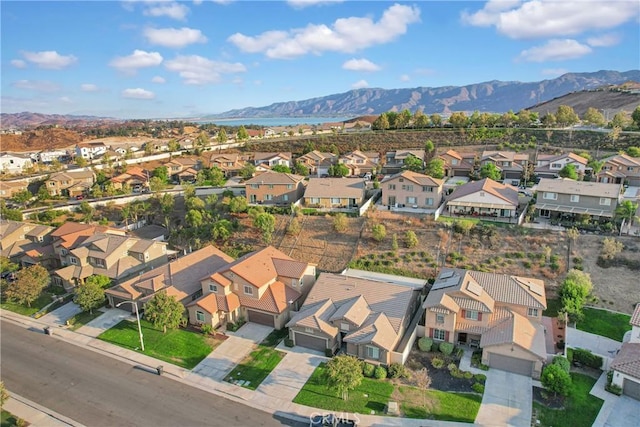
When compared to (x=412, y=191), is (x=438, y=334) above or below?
below

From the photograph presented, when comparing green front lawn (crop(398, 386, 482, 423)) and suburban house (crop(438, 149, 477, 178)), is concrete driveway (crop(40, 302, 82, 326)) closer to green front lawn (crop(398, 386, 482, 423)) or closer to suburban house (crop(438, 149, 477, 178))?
green front lawn (crop(398, 386, 482, 423))

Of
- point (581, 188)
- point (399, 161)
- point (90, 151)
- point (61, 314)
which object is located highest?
point (90, 151)

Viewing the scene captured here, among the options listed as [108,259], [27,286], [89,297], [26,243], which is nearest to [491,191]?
[108,259]

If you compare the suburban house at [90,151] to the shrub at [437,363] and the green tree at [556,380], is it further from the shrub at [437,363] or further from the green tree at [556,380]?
the green tree at [556,380]

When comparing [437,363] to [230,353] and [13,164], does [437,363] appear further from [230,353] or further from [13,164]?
[13,164]

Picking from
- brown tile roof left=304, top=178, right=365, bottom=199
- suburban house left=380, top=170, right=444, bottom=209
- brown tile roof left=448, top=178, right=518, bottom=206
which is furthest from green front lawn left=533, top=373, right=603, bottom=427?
brown tile roof left=304, top=178, right=365, bottom=199
